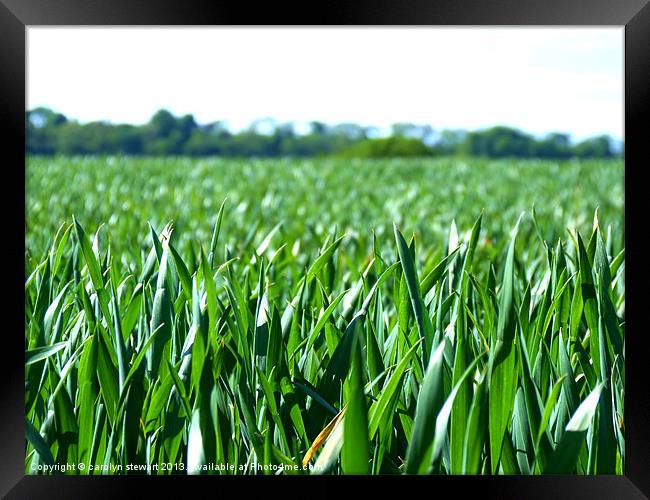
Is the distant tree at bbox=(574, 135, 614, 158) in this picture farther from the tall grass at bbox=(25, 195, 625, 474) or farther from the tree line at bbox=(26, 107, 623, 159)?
the tall grass at bbox=(25, 195, 625, 474)

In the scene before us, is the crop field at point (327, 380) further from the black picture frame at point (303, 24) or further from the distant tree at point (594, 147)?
the distant tree at point (594, 147)

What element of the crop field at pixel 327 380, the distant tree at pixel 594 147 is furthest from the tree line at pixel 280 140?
the crop field at pixel 327 380

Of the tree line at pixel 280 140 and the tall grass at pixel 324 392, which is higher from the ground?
the tree line at pixel 280 140

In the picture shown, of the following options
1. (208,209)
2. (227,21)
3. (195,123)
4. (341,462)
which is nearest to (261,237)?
(208,209)

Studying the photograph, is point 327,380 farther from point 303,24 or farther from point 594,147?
point 594,147

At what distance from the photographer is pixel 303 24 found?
2.28 feet

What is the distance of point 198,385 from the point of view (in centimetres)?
61

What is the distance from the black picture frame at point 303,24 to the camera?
628 millimetres

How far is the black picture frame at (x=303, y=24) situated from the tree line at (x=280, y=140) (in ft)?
40.5

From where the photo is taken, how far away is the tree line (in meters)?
14.9

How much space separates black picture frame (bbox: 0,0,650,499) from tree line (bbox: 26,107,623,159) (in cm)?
1235

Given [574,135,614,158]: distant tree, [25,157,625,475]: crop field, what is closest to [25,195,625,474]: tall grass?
[25,157,625,475]: crop field

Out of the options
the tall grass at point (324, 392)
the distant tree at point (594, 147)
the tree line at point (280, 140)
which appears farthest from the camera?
the distant tree at point (594, 147)

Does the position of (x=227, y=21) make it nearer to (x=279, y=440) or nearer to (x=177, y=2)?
(x=177, y=2)
